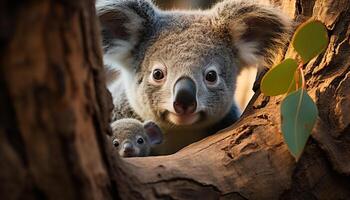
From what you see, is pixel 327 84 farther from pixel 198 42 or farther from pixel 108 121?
pixel 108 121

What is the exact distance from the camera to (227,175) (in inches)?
73.1

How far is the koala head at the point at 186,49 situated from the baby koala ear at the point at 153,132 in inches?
2.7

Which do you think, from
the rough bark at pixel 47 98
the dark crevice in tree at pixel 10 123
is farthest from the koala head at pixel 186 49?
the dark crevice in tree at pixel 10 123

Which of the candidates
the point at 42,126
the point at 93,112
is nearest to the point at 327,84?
the point at 93,112

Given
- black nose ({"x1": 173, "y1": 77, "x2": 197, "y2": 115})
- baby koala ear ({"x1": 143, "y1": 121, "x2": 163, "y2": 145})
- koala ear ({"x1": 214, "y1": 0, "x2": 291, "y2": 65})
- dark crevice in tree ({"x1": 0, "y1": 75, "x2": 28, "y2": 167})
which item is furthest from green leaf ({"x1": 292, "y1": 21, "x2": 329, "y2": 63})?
dark crevice in tree ({"x1": 0, "y1": 75, "x2": 28, "y2": 167})

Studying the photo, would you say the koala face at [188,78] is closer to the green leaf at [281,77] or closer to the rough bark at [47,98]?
the green leaf at [281,77]

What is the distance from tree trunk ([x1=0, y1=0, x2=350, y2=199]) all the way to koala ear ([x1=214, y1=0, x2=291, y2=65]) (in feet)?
1.32

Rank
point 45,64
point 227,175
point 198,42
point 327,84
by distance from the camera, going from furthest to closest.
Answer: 1. point 198,42
2. point 327,84
3. point 227,175
4. point 45,64

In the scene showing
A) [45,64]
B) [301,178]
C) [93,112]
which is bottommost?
[301,178]

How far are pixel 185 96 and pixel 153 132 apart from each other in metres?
0.37

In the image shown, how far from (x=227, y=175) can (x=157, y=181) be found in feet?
0.89

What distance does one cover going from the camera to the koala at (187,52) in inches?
102

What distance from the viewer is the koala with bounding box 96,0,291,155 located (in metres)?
2.58

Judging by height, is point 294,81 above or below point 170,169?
above
